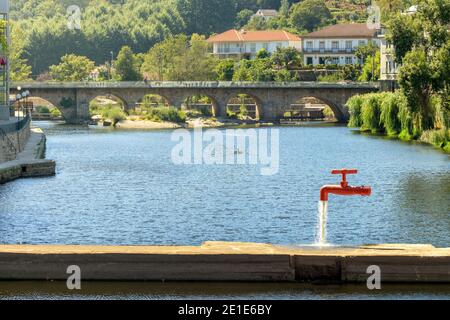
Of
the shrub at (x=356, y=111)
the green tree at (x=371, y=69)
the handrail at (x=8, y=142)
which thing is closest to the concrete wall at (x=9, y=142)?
the handrail at (x=8, y=142)

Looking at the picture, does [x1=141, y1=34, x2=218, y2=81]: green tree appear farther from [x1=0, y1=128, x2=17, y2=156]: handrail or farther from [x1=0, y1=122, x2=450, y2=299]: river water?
[x1=0, y1=128, x2=17, y2=156]: handrail

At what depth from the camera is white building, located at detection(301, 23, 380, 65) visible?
194 m

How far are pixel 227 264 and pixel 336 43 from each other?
546ft

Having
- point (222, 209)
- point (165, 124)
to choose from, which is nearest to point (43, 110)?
point (165, 124)

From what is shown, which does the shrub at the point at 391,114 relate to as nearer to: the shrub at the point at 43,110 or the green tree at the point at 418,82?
the green tree at the point at 418,82

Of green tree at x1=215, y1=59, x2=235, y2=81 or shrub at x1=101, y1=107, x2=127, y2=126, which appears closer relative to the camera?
shrub at x1=101, y1=107, x2=127, y2=126

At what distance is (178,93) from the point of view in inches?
6058

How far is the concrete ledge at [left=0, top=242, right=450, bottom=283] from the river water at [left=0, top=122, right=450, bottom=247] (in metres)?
9.48

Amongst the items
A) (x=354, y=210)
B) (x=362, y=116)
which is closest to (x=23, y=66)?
(x=362, y=116)

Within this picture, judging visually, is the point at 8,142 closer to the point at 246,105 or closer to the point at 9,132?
the point at 9,132

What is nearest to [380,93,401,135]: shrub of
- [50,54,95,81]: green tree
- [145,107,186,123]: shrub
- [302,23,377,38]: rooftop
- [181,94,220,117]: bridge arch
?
[145,107,186,123]: shrub

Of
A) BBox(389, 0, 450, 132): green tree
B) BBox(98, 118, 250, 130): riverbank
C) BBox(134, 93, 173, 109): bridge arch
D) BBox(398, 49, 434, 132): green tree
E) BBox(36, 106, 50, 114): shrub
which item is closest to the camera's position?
BBox(389, 0, 450, 132): green tree

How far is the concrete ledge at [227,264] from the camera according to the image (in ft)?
103

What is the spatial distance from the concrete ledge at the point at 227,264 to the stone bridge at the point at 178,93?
11971cm
